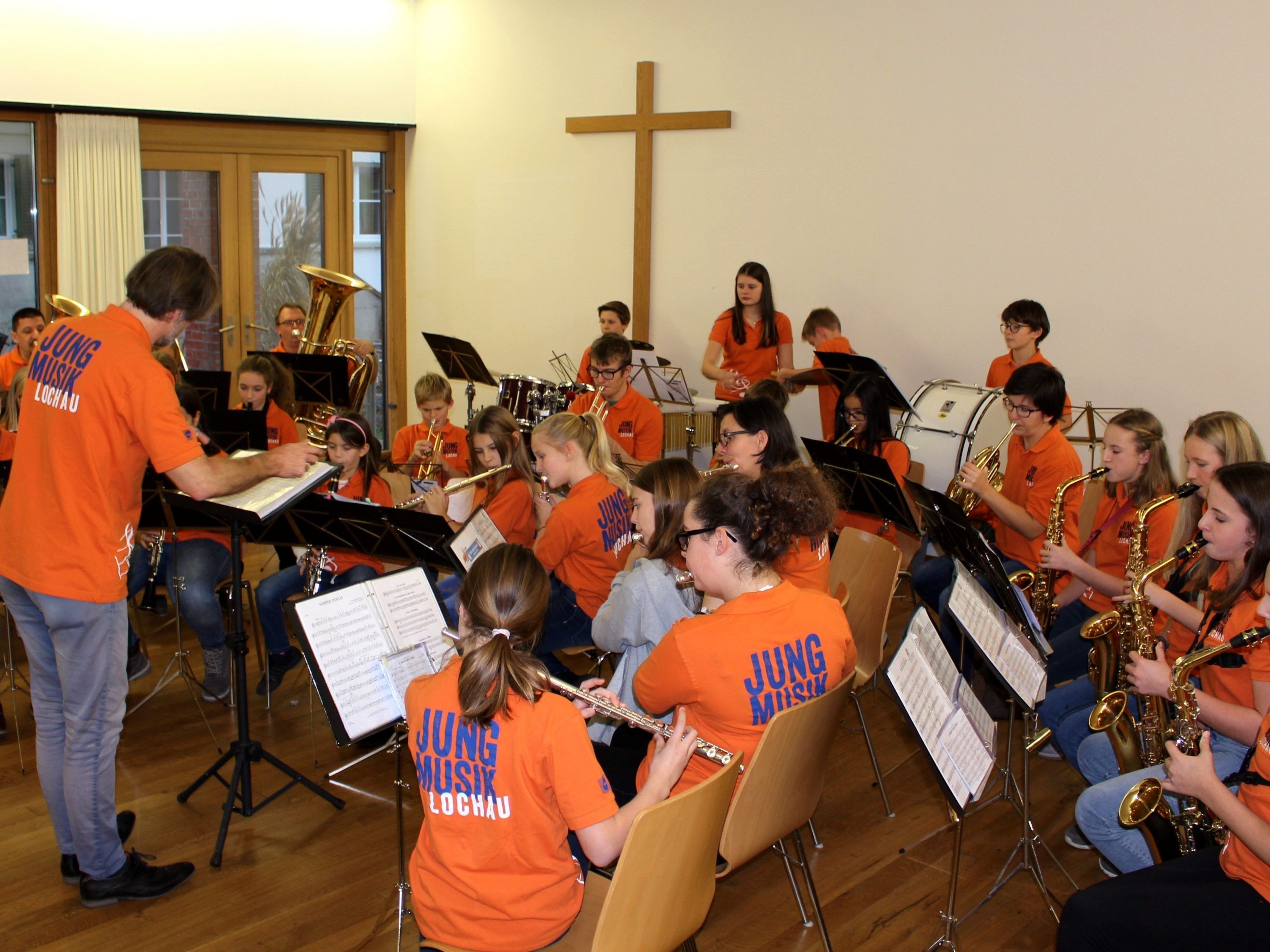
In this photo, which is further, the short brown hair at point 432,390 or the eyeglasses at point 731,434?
the short brown hair at point 432,390

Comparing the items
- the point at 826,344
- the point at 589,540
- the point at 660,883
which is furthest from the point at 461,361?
the point at 660,883

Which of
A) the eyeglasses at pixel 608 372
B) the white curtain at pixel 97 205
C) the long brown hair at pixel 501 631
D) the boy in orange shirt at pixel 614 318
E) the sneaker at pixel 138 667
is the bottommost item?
the sneaker at pixel 138 667

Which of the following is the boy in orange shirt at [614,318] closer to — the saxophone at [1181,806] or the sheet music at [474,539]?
the sheet music at [474,539]

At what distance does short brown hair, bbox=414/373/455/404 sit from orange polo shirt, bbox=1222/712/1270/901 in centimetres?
375

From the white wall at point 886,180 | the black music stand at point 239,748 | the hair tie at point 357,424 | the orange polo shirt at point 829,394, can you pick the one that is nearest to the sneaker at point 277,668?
the black music stand at point 239,748

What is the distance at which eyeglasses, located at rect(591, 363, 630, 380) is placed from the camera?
5422 millimetres

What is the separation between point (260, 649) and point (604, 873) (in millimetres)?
2784

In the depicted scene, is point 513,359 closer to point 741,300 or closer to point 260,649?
point 741,300

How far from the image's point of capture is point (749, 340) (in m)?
6.71

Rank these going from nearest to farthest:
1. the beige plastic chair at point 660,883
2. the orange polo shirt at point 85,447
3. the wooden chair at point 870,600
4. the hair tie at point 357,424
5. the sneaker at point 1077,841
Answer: the beige plastic chair at point 660,883, the orange polo shirt at point 85,447, the sneaker at point 1077,841, the wooden chair at point 870,600, the hair tie at point 357,424

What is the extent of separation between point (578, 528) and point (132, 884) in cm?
169

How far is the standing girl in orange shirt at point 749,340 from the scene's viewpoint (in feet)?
21.6

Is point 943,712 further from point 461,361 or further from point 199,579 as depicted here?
point 461,361

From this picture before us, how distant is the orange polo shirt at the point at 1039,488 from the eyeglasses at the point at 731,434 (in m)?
1.06
